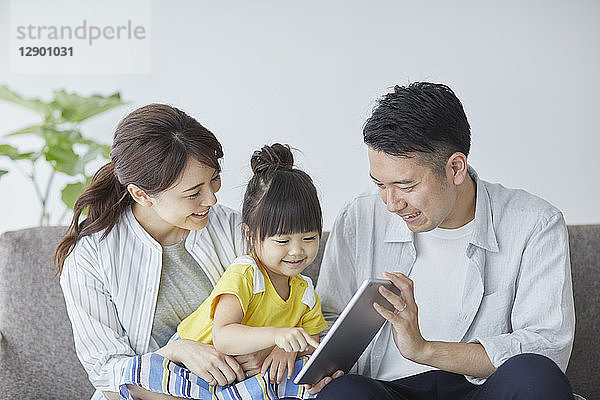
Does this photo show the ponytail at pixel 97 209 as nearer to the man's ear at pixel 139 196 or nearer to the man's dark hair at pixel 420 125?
the man's ear at pixel 139 196

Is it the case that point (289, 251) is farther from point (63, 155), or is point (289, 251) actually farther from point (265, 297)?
point (63, 155)

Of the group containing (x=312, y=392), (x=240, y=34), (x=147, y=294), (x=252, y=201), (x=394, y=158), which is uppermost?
(x=240, y=34)

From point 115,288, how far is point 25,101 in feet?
4.19

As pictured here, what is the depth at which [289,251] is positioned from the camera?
5.82 ft

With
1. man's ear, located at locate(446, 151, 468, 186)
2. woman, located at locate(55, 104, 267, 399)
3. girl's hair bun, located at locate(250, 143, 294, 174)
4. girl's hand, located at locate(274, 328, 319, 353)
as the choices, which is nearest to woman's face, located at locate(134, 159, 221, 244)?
woman, located at locate(55, 104, 267, 399)

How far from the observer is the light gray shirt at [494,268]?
173 cm

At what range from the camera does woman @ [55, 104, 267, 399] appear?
1.79 meters

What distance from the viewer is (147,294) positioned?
6.25 feet

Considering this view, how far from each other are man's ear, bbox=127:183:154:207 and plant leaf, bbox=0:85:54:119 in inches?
48.0

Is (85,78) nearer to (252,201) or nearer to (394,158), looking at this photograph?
(252,201)

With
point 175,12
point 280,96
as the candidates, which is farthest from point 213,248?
point 175,12

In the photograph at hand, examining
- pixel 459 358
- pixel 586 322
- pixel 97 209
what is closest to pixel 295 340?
pixel 459 358

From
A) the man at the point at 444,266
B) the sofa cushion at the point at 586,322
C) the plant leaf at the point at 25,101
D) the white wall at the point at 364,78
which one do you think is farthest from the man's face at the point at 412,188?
the plant leaf at the point at 25,101

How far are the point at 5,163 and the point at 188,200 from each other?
1.73 metres
